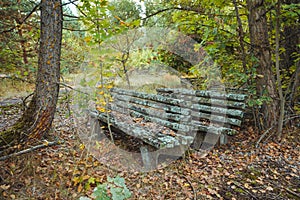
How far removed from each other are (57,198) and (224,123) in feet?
10.3

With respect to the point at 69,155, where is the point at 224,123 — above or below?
above

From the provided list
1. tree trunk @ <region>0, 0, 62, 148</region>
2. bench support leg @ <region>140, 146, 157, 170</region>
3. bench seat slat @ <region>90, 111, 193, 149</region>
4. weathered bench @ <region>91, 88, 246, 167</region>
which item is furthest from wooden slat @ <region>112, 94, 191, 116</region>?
tree trunk @ <region>0, 0, 62, 148</region>

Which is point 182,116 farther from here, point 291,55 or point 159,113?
point 291,55

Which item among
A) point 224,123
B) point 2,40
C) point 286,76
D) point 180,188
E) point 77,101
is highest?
point 2,40

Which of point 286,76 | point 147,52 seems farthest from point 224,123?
point 147,52

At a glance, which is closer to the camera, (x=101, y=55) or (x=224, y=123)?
(x=101, y=55)

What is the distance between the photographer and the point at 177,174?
301 centimetres

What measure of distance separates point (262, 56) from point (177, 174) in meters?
2.68

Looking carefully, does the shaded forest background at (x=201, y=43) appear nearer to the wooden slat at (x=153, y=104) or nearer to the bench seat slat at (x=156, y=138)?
the bench seat slat at (x=156, y=138)

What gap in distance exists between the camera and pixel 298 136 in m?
4.04

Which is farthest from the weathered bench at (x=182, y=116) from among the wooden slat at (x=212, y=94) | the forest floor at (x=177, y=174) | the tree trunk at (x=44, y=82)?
the tree trunk at (x=44, y=82)

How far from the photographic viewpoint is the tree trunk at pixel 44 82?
2496 mm

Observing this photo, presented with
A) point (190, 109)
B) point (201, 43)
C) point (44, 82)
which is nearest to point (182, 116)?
point (190, 109)

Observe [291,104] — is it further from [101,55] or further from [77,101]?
[77,101]
